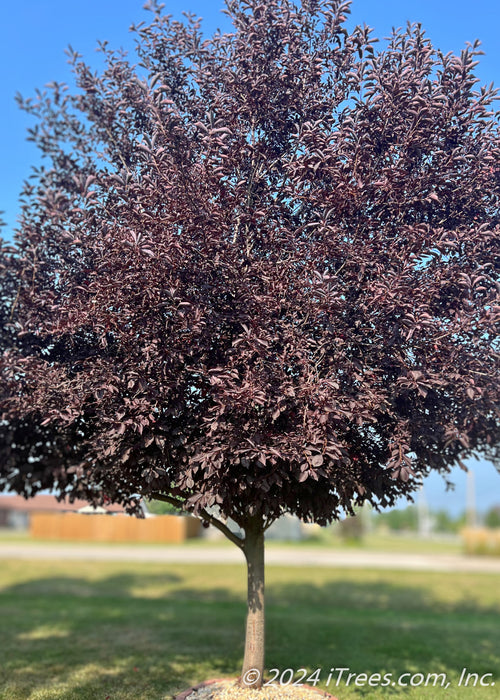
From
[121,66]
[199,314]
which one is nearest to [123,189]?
[199,314]

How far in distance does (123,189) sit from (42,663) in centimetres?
875

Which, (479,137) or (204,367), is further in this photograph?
(479,137)

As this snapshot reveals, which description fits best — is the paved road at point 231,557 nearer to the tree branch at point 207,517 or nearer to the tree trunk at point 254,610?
the tree trunk at point 254,610

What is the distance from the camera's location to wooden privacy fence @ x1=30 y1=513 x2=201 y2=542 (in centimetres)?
4241

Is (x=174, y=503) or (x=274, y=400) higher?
(x=274, y=400)

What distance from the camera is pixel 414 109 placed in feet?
25.1

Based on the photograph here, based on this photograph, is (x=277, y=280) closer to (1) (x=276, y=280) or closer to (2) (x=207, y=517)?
(1) (x=276, y=280)

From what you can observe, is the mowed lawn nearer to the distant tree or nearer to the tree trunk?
the tree trunk

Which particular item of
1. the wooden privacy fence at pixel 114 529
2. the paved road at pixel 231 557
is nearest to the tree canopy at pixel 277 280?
the paved road at pixel 231 557

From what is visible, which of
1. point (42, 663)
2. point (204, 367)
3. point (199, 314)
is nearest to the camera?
point (199, 314)

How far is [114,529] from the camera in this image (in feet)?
140

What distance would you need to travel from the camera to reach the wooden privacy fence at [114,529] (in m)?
42.4

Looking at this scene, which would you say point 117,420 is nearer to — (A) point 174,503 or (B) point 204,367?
(B) point 204,367

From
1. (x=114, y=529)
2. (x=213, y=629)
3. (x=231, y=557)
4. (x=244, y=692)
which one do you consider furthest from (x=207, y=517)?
(x=114, y=529)
